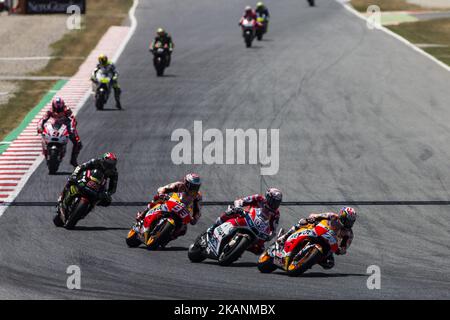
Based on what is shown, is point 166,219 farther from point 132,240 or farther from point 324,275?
point 324,275

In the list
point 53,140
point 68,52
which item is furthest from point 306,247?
point 68,52

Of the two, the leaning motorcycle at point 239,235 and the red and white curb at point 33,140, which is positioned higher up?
the leaning motorcycle at point 239,235

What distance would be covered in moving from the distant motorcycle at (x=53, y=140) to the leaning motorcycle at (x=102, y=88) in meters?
8.51

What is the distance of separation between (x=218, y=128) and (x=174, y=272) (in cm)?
1638

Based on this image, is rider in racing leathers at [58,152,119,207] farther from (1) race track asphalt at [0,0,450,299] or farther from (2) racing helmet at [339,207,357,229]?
(2) racing helmet at [339,207,357,229]

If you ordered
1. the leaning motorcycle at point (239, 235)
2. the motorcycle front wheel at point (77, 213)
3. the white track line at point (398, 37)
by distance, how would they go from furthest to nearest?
the white track line at point (398, 37) → the motorcycle front wheel at point (77, 213) → the leaning motorcycle at point (239, 235)

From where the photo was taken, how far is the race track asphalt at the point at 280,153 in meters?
19.9

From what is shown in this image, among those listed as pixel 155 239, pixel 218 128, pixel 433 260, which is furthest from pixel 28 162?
pixel 433 260

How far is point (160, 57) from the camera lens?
4478cm

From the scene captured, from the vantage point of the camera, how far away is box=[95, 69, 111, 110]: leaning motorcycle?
126 feet

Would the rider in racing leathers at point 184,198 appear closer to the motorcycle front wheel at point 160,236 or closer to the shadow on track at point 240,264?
the motorcycle front wheel at point 160,236

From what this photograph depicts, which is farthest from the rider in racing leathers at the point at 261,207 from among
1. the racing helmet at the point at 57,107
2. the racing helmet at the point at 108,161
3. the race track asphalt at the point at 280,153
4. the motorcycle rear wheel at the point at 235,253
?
the racing helmet at the point at 57,107

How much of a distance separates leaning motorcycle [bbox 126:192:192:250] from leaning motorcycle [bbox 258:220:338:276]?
2.30 meters

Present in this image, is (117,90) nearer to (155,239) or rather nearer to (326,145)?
(326,145)
